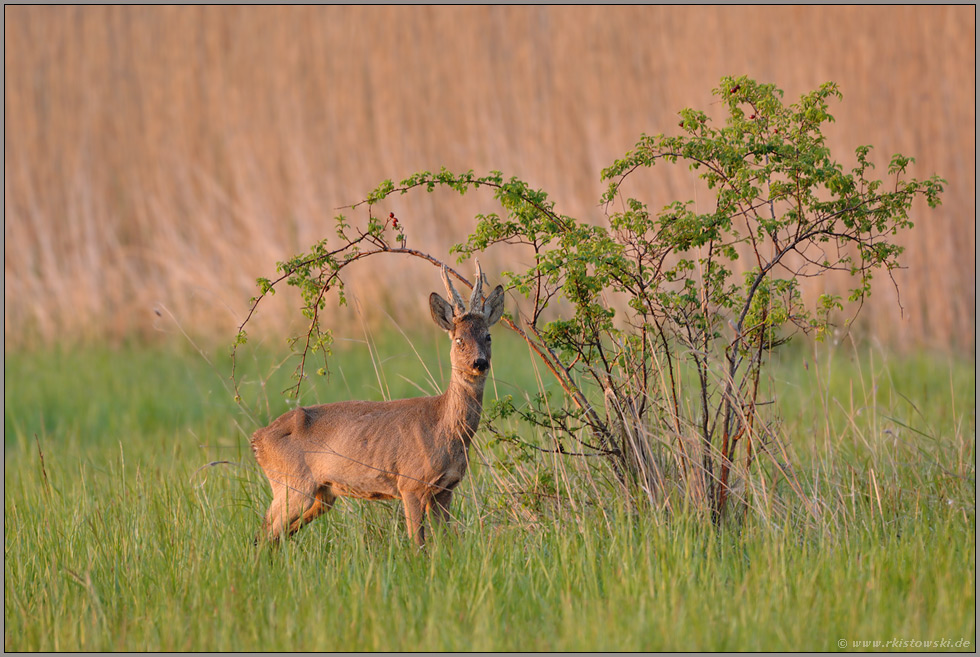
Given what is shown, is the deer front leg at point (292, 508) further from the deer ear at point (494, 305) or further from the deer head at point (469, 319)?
the deer ear at point (494, 305)

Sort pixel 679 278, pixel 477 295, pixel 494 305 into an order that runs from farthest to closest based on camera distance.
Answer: pixel 679 278 → pixel 494 305 → pixel 477 295

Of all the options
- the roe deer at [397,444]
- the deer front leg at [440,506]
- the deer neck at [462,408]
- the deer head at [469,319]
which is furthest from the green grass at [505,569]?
the deer head at [469,319]

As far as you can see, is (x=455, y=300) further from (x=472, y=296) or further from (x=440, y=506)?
(x=440, y=506)

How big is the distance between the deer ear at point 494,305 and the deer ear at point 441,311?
0.17 metres

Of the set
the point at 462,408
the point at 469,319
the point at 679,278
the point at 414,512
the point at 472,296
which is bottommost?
the point at 414,512

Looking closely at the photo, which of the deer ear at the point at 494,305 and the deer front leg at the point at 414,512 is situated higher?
the deer ear at the point at 494,305

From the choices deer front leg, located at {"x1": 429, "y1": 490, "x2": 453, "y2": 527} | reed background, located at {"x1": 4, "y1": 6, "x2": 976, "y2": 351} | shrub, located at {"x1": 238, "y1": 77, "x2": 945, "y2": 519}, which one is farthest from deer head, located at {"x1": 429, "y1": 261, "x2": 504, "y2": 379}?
reed background, located at {"x1": 4, "y1": 6, "x2": 976, "y2": 351}

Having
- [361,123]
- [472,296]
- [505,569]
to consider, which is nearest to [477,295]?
[472,296]

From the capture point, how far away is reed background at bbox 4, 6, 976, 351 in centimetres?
1273

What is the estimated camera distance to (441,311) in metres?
5.09

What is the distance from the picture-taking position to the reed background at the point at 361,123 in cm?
1273

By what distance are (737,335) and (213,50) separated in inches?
498

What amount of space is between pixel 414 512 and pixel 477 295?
3.52 ft

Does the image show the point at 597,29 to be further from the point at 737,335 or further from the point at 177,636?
the point at 177,636
